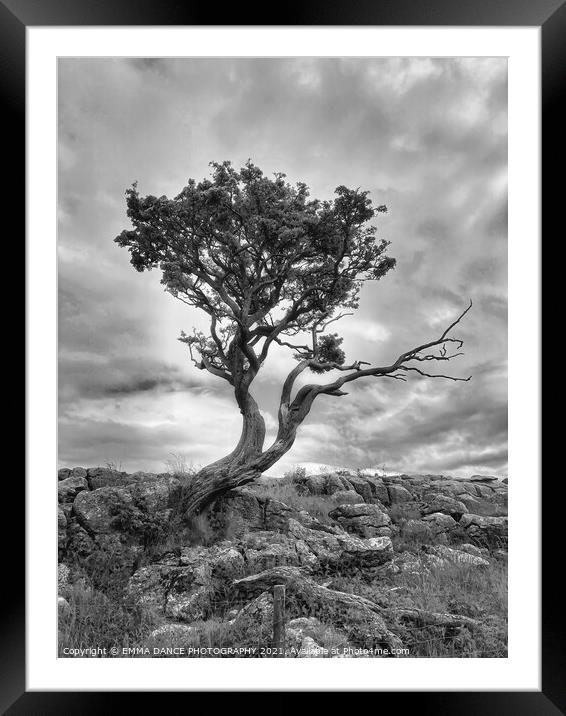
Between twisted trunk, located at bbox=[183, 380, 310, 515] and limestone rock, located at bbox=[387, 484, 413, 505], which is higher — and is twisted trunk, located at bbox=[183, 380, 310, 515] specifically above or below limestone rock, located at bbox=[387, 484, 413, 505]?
above

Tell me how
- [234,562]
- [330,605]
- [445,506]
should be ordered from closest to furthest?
[330,605], [234,562], [445,506]

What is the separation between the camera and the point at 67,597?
16.2ft

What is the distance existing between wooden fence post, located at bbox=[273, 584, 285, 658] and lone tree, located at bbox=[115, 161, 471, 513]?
2.10 m

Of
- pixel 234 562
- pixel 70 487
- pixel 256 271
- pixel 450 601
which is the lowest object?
pixel 450 601

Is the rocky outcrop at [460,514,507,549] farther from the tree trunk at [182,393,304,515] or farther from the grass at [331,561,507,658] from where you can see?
the tree trunk at [182,393,304,515]

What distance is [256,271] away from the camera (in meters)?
6.48

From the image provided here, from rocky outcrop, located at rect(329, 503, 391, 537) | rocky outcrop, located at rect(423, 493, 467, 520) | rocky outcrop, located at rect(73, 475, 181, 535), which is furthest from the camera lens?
rocky outcrop, located at rect(423, 493, 467, 520)

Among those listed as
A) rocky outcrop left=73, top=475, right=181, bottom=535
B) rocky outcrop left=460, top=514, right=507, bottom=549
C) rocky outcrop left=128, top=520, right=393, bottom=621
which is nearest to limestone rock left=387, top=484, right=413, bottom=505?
rocky outcrop left=460, top=514, right=507, bottom=549

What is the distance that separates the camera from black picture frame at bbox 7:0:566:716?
3.77 metres
